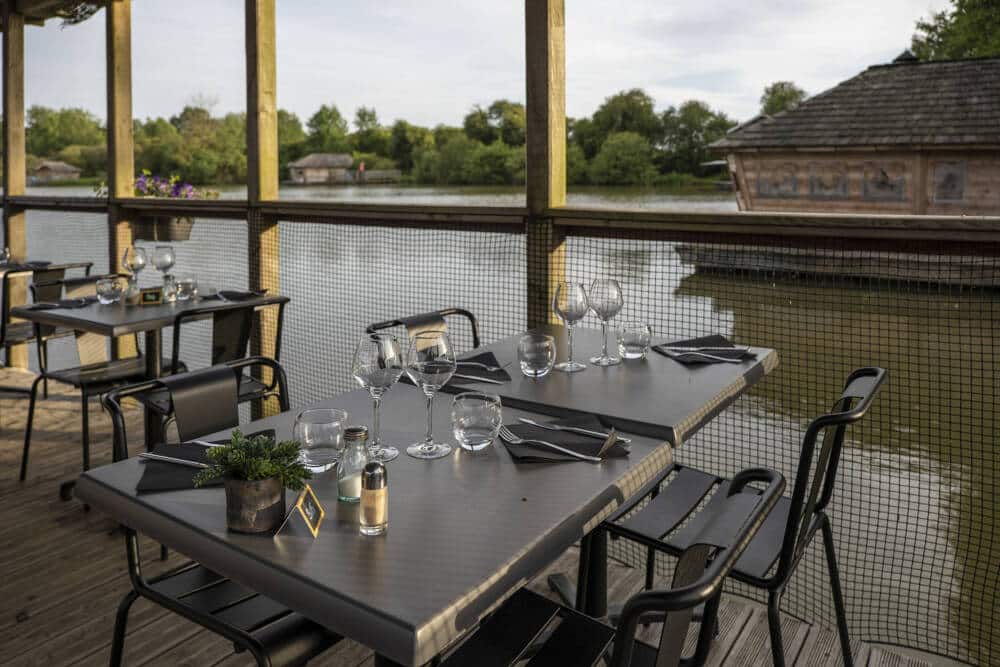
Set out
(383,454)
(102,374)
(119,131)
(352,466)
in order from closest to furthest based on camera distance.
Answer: (352,466) → (383,454) → (102,374) → (119,131)

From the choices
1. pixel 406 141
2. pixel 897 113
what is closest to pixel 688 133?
pixel 406 141

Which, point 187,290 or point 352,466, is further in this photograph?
point 187,290

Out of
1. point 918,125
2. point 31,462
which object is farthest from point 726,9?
point 31,462

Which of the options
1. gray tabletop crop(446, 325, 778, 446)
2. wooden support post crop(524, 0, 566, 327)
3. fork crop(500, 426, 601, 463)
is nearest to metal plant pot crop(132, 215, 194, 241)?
wooden support post crop(524, 0, 566, 327)

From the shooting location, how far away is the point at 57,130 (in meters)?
6.38

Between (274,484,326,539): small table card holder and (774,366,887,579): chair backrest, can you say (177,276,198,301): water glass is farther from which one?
(774,366,887,579): chair backrest

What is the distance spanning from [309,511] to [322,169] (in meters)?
3.24

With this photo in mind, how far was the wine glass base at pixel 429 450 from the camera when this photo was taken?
1403mm

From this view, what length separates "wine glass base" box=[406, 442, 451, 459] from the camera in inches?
55.2

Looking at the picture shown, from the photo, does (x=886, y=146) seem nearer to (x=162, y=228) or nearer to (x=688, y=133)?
(x=688, y=133)

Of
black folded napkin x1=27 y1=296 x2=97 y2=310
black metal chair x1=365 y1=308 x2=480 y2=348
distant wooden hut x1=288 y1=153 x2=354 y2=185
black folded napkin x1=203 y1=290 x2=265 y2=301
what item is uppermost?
distant wooden hut x1=288 y1=153 x2=354 y2=185

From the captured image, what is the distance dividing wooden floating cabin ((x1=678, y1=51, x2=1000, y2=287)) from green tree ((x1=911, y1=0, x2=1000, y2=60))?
3.42 feet

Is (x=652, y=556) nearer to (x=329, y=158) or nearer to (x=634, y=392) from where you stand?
(x=634, y=392)

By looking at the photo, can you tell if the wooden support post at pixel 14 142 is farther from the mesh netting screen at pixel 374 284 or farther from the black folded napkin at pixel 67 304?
the mesh netting screen at pixel 374 284
